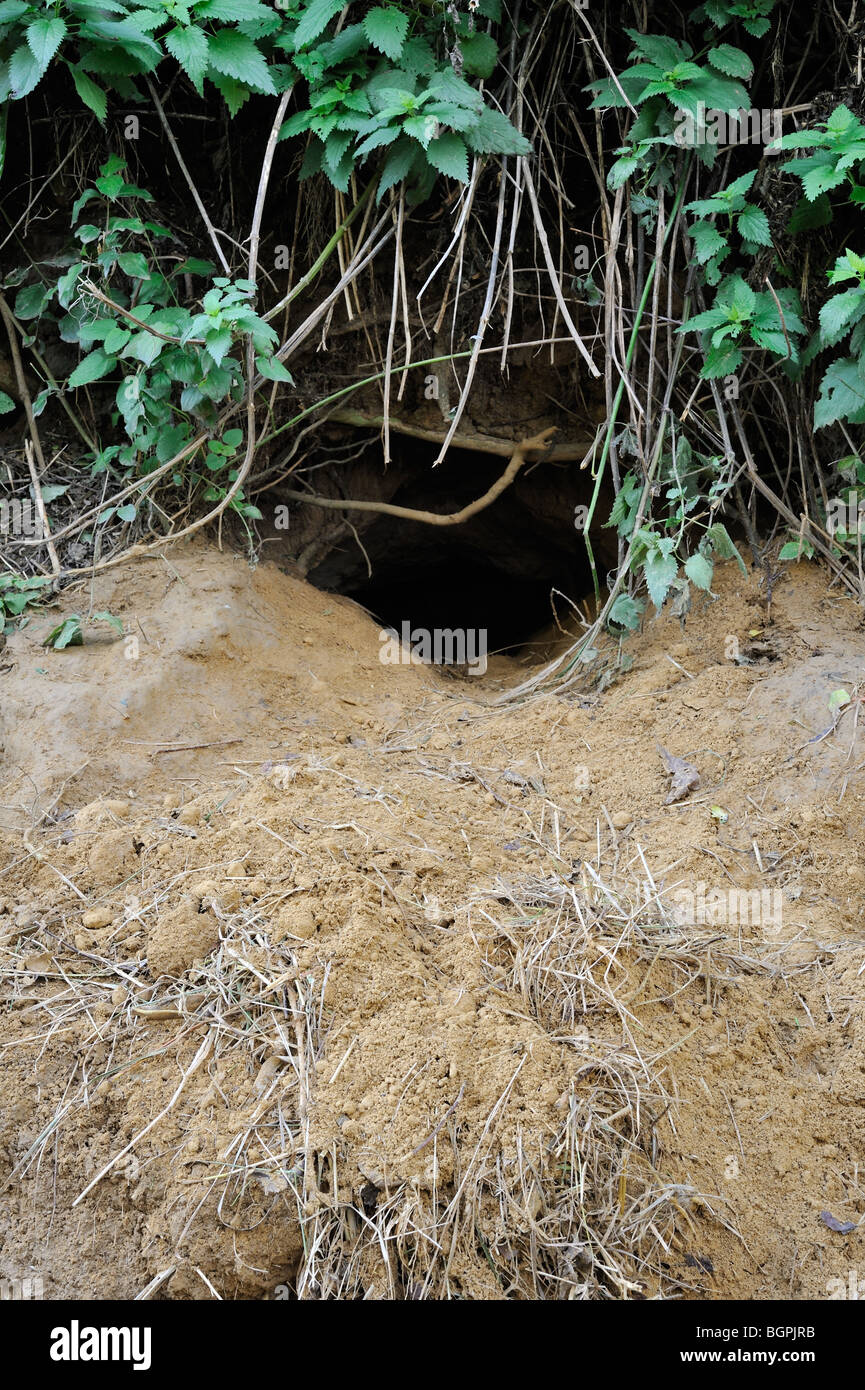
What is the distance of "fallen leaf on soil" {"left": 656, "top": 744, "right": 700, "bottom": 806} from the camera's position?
2732 mm

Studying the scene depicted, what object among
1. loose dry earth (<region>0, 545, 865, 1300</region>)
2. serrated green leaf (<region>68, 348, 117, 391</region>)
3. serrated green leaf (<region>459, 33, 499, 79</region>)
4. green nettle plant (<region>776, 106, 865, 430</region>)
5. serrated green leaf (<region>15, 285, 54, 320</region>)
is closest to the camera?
loose dry earth (<region>0, 545, 865, 1300</region>)

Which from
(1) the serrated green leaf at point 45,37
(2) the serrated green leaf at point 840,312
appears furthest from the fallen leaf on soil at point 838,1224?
(1) the serrated green leaf at point 45,37

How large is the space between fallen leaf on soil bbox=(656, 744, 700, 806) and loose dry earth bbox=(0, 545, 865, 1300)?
0.09 ft

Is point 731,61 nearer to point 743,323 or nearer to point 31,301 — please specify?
point 743,323

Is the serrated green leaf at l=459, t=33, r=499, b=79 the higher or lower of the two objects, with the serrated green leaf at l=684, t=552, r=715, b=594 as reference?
higher

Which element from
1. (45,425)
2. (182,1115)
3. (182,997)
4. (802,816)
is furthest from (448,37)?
(182,1115)

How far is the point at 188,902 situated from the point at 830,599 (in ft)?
6.90

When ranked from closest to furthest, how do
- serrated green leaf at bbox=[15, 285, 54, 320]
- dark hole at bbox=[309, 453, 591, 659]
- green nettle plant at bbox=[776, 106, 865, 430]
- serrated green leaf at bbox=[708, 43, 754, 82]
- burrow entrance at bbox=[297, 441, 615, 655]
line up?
green nettle plant at bbox=[776, 106, 865, 430] → serrated green leaf at bbox=[708, 43, 754, 82] → serrated green leaf at bbox=[15, 285, 54, 320] → burrow entrance at bbox=[297, 441, 615, 655] → dark hole at bbox=[309, 453, 591, 659]

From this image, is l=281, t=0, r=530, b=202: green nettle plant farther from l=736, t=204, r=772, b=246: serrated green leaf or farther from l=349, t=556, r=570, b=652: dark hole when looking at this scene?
l=349, t=556, r=570, b=652: dark hole

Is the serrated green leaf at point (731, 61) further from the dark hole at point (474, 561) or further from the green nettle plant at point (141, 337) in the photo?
the dark hole at point (474, 561)

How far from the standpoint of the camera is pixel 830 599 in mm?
3164

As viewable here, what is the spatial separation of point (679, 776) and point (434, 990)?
104 cm

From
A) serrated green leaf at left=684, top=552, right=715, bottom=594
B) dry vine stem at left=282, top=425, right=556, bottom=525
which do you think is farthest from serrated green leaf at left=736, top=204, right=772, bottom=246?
dry vine stem at left=282, top=425, right=556, bottom=525
